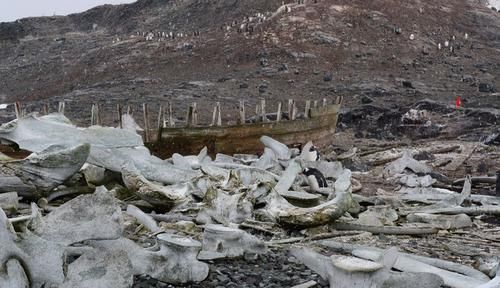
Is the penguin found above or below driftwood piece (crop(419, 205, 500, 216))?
above

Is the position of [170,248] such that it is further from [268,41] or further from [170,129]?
[268,41]

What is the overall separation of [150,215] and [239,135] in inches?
270

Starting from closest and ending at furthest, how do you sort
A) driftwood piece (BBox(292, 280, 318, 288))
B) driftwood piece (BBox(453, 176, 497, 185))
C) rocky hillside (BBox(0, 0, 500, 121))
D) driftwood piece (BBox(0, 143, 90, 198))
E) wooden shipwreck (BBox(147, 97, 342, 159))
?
driftwood piece (BBox(292, 280, 318, 288)) < driftwood piece (BBox(0, 143, 90, 198)) < driftwood piece (BBox(453, 176, 497, 185)) < wooden shipwreck (BBox(147, 97, 342, 159)) < rocky hillside (BBox(0, 0, 500, 121))

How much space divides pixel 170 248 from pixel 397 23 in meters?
30.8

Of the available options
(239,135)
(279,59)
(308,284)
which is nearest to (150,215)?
(308,284)

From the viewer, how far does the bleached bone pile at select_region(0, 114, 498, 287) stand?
323 cm

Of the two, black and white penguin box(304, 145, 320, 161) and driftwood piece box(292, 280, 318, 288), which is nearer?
driftwood piece box(292, 280, 318, 288)

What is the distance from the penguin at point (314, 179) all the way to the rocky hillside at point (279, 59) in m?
13.7

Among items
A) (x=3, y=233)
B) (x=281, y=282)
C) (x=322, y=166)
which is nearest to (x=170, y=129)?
(x=322, y=166)

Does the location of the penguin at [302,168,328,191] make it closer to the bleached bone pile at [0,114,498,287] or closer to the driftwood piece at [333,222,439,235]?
the bleached bone pile at [0,114,498,287]

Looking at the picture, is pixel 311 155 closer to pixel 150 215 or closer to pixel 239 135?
pixel 239 135

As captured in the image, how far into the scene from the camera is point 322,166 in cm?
866

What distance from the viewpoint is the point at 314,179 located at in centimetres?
721

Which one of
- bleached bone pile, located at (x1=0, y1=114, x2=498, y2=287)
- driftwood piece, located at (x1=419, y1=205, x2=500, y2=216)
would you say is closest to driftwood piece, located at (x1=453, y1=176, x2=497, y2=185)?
bleached bone pile, located at (x1=0, y1=114, x2=498, y2=287)
